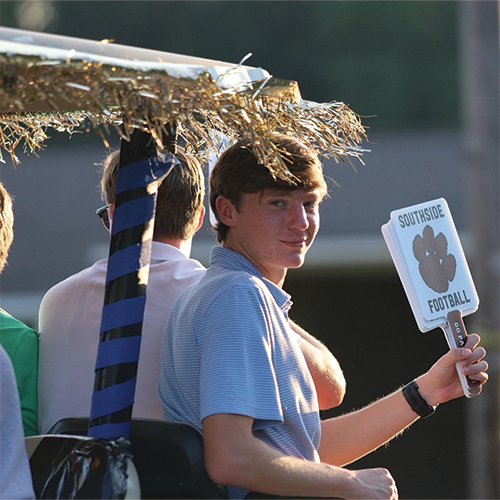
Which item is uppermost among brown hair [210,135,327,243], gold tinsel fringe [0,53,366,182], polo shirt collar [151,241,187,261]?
gold tinsel fringe [0,53,366,182]

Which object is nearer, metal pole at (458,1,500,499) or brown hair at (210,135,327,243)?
brown hair at (210,135,327,243)

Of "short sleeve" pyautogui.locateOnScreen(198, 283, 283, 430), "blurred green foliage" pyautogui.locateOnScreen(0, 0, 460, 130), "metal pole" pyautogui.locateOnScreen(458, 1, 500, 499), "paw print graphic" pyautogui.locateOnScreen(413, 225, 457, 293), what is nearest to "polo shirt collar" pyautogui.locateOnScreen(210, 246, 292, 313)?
"short sleeve" pyautogui.locateOnScreen(198, 283, 283, 430)

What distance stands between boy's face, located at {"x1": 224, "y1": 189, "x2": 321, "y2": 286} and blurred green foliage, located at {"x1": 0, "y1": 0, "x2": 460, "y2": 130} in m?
15.5

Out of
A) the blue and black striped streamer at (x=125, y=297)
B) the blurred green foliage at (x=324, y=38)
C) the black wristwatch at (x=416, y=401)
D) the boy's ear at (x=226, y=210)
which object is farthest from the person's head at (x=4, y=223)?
the blurred green foliage at (x=324, y=38)

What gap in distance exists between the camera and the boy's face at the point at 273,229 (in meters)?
2.38

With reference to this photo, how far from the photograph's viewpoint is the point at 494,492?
6.65m

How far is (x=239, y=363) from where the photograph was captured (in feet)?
6.81

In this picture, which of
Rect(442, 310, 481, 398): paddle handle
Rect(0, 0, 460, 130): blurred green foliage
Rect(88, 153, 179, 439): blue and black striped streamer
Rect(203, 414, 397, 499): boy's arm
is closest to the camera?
Rect(203, 414, 397, 499): boy's arm

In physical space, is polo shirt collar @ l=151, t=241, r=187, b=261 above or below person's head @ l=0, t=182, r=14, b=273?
below

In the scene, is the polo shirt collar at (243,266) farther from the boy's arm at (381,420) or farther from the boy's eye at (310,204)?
the boy's arm at (381,420)

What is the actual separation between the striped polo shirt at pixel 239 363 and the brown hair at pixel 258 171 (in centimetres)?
21

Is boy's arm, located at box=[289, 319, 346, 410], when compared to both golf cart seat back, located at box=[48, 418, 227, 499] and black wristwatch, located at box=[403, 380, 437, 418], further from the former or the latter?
golf cart seat back, located at box=[48, 418, 227, 499]

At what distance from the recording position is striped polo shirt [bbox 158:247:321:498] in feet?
6.80

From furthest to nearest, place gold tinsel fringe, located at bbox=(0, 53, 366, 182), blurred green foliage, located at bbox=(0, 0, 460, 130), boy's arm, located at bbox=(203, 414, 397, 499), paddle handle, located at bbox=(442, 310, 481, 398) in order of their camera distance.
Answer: blurred green foliage, located at bbox=(0, 0, 460, 130) → paddle handle, located at bbox=(442, 310, 481, 398) → boy's arm, located at bbox=(203, 414, 397, 499) → gold tinsel fringe, located at bbox=(0, 53, 366, 182)
